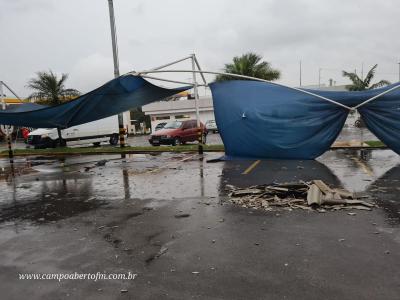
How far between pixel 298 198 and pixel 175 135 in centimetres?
1686

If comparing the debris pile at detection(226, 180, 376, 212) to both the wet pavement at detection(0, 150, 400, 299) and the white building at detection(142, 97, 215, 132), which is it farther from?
the white building at detection(142, 97, 215, 132)

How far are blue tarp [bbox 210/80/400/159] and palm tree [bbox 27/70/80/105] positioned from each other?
52.9ft

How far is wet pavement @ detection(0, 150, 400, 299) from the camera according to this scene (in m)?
3.89

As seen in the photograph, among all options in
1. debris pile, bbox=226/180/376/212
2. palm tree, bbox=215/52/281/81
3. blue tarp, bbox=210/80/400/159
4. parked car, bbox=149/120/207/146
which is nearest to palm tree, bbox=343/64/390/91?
palm tree, bbox=215/52/281/81

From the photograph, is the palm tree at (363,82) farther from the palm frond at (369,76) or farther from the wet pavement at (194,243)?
the wet pavement at (194,243)

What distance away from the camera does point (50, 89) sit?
25.0 metres

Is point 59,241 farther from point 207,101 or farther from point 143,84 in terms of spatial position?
point 207,101

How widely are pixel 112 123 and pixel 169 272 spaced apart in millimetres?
25491

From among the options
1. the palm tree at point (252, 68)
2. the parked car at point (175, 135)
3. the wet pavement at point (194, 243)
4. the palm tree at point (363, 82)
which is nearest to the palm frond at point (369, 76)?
the palm tree at point (363, 82)

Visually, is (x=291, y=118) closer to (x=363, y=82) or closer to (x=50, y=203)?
(x=50, y=203)

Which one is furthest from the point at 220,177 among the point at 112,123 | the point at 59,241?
the point at 112,123

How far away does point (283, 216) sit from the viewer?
6383 mm

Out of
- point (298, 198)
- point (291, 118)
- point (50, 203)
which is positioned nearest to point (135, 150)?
point (291, 118)

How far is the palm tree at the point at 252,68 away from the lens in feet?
92.7
